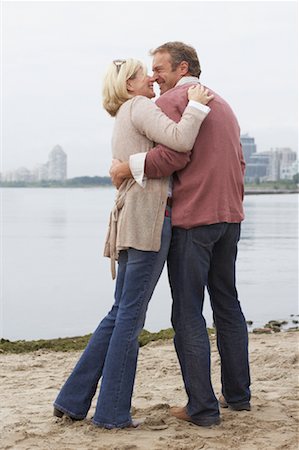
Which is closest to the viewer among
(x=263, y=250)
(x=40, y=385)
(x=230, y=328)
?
(x=230, y=328)

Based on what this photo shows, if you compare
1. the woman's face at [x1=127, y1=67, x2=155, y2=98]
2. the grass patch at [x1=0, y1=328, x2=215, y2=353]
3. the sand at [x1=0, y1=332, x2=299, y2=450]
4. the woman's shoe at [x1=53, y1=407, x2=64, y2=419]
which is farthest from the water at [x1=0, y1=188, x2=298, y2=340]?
the woman's face at [x1=127, y1=67, x2=155, y2=98]

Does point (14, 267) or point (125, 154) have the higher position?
point (125, 154)

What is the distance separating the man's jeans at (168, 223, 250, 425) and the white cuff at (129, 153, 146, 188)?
0.33 metres

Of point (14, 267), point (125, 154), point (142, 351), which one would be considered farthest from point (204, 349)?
point (14, 267)

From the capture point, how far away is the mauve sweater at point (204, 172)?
479 centimetres

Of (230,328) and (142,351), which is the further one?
(142,351)

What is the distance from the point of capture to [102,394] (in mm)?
4871

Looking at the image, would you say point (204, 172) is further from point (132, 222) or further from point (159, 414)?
point (159, 414)

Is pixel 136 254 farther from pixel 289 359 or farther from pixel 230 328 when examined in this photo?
pixel 289 359

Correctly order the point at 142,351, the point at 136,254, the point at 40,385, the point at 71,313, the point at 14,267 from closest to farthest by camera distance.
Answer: the point at 136,254
the point at 40,385
the point at 142,351
the point at 71,313
the point at 14,267

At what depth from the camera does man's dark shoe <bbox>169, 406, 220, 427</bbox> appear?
4953 mm

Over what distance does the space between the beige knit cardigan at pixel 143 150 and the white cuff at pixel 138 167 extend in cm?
5

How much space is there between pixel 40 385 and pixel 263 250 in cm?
1734

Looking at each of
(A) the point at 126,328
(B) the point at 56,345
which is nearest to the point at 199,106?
(A) the point at 126,328
